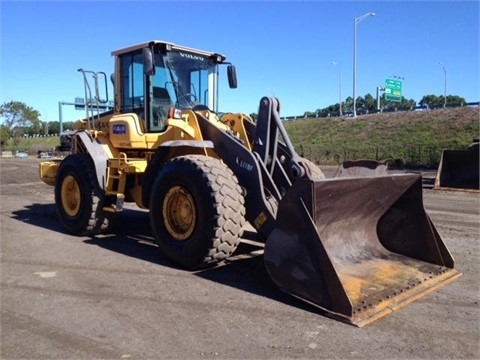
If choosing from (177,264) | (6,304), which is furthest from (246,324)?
(6,304)

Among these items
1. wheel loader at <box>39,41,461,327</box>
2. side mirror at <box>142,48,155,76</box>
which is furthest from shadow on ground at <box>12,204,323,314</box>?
side mirror at <box>142,48,155,76</box>

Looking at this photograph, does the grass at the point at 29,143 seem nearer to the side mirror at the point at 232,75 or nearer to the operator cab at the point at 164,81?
the operator cab at the point at 164,81

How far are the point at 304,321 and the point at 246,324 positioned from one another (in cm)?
52

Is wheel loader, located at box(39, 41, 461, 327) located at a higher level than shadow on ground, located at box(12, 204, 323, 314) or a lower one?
higher

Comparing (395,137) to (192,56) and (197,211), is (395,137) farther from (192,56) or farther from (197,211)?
(197,211)

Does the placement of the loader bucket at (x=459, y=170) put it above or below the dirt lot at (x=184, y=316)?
above

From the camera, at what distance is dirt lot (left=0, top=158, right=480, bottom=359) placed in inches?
147

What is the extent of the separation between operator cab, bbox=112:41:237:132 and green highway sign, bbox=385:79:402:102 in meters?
49.1

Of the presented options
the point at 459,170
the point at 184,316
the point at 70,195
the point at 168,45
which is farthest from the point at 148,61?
the point at 459,170

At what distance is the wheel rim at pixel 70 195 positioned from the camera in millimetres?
7941

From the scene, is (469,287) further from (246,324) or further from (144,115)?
(144,115)

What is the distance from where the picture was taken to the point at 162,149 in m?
6.62

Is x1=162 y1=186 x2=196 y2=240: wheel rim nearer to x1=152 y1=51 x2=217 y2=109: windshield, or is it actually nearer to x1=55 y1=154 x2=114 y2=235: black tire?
x1=55 y1=154 x2=114 y2=235: black tire

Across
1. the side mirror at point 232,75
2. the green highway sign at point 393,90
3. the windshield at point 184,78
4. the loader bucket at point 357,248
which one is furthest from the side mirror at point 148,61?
the green highway sign at point 393,90
